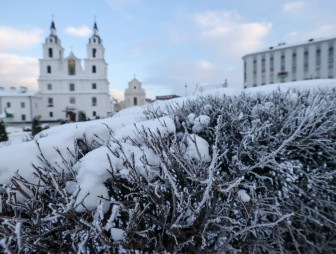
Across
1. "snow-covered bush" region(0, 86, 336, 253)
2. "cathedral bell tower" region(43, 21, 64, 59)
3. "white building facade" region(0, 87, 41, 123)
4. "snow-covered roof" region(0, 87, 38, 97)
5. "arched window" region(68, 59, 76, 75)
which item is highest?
"cathedral bell tower" region(43, 21, 64, 59)

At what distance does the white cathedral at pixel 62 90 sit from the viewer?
50.6 m

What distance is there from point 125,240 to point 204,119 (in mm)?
1502

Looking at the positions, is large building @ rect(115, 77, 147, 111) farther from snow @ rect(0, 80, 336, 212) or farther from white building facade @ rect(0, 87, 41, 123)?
snow @ rect(0, 80, 336, 212)

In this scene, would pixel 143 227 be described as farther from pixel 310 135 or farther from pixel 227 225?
pixel 310 135

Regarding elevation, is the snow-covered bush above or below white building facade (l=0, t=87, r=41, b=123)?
below

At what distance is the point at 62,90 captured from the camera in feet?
172

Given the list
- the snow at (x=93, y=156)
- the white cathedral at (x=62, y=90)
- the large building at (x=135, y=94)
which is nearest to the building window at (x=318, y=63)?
the large building at (x=135, y=94)

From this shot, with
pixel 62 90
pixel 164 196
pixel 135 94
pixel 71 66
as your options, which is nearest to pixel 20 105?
pixel 62 90

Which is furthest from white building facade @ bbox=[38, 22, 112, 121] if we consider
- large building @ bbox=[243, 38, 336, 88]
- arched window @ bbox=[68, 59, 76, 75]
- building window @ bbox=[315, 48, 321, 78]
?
building window @ bbox=[315, 48, 321, 78]

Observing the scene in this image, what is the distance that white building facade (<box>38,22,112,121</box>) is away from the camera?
51.9m

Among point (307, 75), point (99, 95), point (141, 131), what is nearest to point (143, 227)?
point (141, 131)

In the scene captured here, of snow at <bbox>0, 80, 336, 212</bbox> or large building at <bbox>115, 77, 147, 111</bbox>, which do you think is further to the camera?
large building at <bbox>115, 77, 147, 111</bbox>

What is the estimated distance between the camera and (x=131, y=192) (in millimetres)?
1789

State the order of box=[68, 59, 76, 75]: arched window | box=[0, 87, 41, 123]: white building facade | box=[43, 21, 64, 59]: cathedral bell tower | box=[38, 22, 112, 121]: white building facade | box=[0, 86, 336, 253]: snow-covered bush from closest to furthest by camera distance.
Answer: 1. box=[0, 86, 336, 253]: snow-covered bush
2. box=[0, 87, 41, 123]: white building facade
3. box=[38, 22, 112, 121]: white building facade
4. box=[43, 21, 64, 59]: cathedral bell tower
5. box=[68, 59, 76, 75]: arched window
